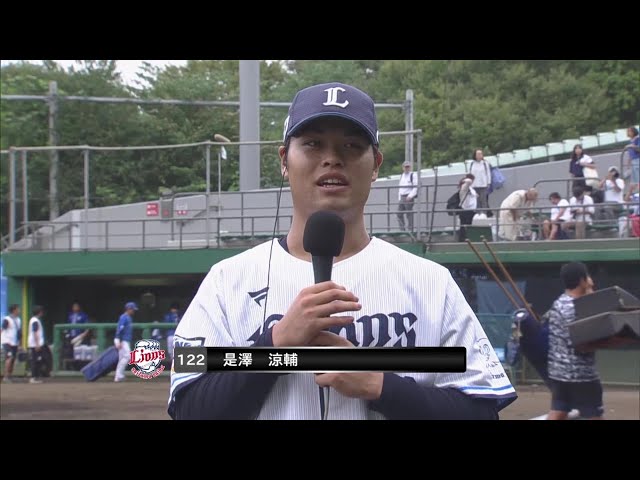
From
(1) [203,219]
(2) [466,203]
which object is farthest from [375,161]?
(2) [466,203]

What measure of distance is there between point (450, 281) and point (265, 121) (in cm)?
212

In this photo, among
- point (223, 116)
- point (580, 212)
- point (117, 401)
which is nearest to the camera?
point (117, 401)

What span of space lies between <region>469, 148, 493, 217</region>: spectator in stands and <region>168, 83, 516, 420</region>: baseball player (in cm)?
370

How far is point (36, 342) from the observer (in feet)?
21.0

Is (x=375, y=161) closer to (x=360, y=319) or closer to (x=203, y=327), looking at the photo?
(x=360, y=319)

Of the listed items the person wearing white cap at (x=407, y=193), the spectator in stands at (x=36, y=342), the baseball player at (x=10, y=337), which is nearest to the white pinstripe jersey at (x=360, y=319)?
the person wearing white cap at (x=407, y=193)

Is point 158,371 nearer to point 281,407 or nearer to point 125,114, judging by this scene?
point 281,407

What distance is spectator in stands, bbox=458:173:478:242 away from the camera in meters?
4.75

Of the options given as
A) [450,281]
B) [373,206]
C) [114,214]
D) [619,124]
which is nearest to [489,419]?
[450,281]

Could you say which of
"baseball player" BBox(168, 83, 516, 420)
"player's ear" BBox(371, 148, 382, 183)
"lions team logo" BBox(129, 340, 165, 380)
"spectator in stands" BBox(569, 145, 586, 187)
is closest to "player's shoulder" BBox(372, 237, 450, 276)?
"baseball player" BBox(168, 83, 516, 420)

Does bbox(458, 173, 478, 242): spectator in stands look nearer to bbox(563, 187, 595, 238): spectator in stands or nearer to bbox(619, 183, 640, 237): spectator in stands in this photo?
bbox(563, 187, 595, 238): spectator in stands

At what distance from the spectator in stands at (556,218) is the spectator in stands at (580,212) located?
0.04 m

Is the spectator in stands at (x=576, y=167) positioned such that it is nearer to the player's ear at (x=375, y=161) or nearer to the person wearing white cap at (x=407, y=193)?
the person wearing white cap at (x=407, y=193)

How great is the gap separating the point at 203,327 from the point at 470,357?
46cm
